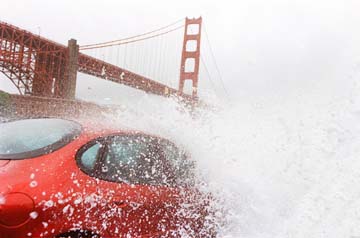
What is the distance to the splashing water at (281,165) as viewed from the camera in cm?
368

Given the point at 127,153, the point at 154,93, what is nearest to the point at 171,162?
the point at 127,153

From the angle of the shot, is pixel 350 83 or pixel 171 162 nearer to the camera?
pixel 171 162

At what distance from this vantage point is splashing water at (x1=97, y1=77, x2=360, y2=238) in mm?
3682

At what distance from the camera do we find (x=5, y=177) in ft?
7.48

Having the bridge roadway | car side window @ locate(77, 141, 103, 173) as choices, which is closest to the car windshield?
car side window @ locate(77, 141, 103, 173)

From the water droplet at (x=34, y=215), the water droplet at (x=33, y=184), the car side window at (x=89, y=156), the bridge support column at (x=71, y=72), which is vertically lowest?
the water droplet at (x=34, y=215)

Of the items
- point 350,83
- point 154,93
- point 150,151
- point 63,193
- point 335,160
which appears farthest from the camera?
point 154,93

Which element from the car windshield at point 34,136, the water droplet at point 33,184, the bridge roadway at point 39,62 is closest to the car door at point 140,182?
the car windshield at point 34,136

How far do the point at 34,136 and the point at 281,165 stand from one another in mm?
3102

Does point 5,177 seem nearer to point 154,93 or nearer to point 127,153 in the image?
point 127,153

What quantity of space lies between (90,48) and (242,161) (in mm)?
39498

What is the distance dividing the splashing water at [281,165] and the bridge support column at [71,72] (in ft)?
82.2

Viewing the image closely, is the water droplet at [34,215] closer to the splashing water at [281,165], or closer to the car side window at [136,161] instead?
the car side window at [136,161]

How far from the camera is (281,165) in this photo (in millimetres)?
4660
